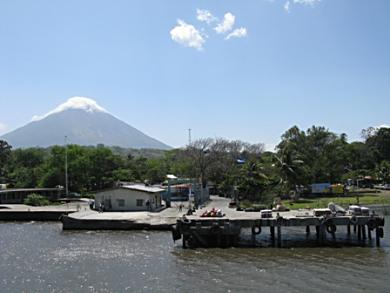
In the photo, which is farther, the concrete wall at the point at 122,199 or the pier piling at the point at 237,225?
the concrete wall at the point at 122,199

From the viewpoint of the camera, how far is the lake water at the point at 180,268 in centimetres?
1992

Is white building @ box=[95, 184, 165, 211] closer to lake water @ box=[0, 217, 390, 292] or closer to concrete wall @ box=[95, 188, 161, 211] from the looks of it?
concrete wall @ box=[95, 188, 161, 211]

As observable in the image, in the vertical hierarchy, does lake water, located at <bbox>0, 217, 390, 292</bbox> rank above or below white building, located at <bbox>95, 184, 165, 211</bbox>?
below

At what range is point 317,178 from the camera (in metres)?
76.2

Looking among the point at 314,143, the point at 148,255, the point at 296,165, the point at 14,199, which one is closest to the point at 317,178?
the point at 314,143

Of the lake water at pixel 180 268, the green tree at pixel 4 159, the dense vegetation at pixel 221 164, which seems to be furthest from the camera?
the green tree at pixel 4 159

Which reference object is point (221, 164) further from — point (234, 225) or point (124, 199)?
point (234, 225)

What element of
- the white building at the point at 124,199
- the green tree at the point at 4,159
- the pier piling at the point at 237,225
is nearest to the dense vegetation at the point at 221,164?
the green tree at the point at 4,159

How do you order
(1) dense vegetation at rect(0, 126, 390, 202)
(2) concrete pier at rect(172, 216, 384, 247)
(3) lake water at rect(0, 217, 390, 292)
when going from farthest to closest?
(1) dense vegetation at rect(0, 126, 390, 202) → (2) concrete pier at rect(172, 216, 384, 247) → (3) lake water at rect(0, 217, 390, 292)

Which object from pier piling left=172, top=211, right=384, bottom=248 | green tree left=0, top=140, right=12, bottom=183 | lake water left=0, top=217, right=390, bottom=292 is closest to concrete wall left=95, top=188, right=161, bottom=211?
lake water left=0, top=217, right=390, bottom=292

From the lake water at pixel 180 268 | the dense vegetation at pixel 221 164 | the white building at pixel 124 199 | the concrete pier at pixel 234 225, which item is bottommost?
the lake water at pixel 180 268

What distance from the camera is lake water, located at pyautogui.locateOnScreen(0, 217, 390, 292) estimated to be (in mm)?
19922

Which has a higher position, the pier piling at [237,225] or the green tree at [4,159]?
the green tree at [4,159]

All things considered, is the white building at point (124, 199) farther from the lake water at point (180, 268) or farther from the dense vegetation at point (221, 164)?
the dense vegetation at point (221, 164)
